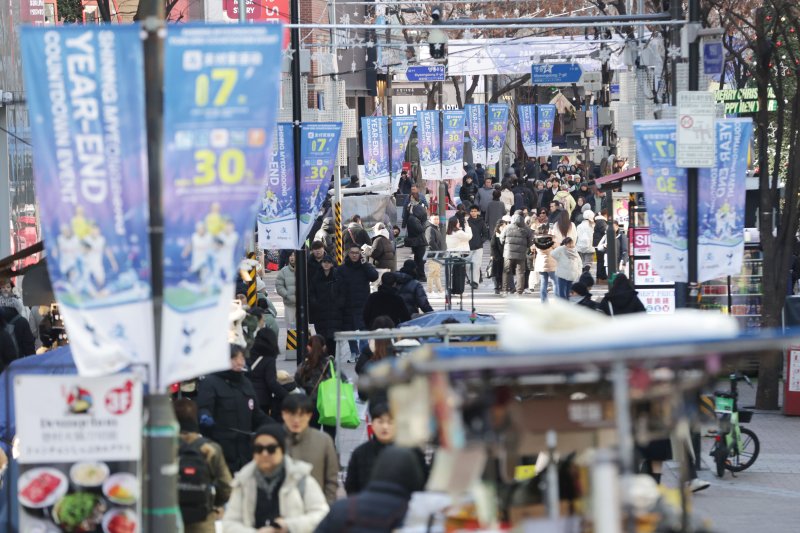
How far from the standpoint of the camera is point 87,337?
8.31 meters

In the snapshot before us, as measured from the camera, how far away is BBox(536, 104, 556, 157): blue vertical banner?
52344mm

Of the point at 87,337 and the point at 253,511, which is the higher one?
the point at 87,337

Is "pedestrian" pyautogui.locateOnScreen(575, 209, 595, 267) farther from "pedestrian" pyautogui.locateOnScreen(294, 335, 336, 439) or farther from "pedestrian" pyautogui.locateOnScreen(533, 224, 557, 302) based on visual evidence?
"pedestrian" pyautogui.locateOnScreen(294, 335, 336, 439)

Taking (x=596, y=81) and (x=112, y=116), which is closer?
(x=112, y=116)

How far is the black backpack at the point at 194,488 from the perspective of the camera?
A: 1008 centimetres

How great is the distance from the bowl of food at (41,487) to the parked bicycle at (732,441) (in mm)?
8519

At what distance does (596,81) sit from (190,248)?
146ft

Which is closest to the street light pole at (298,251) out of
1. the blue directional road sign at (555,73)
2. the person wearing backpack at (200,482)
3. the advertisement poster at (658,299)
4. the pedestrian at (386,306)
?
the pedestrian at (386,306)

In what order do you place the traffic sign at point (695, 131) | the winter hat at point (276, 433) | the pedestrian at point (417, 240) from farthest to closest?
1. the pedestrian at point (417, 240)
2. the traffic sign at point (695, 131)
3. the winter hat at point (276, 433)

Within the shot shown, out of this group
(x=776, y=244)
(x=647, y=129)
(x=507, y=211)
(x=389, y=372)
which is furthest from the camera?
(x=507, y=211)

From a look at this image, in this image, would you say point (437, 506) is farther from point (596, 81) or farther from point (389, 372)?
point (596, 81)

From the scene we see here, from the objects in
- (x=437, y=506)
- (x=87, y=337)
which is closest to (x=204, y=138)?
(x=87, y=337)

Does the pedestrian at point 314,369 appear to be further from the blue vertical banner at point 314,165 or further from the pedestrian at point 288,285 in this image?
the pedestrian at point 288,285

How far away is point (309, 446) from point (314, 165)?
1230 centimetres
